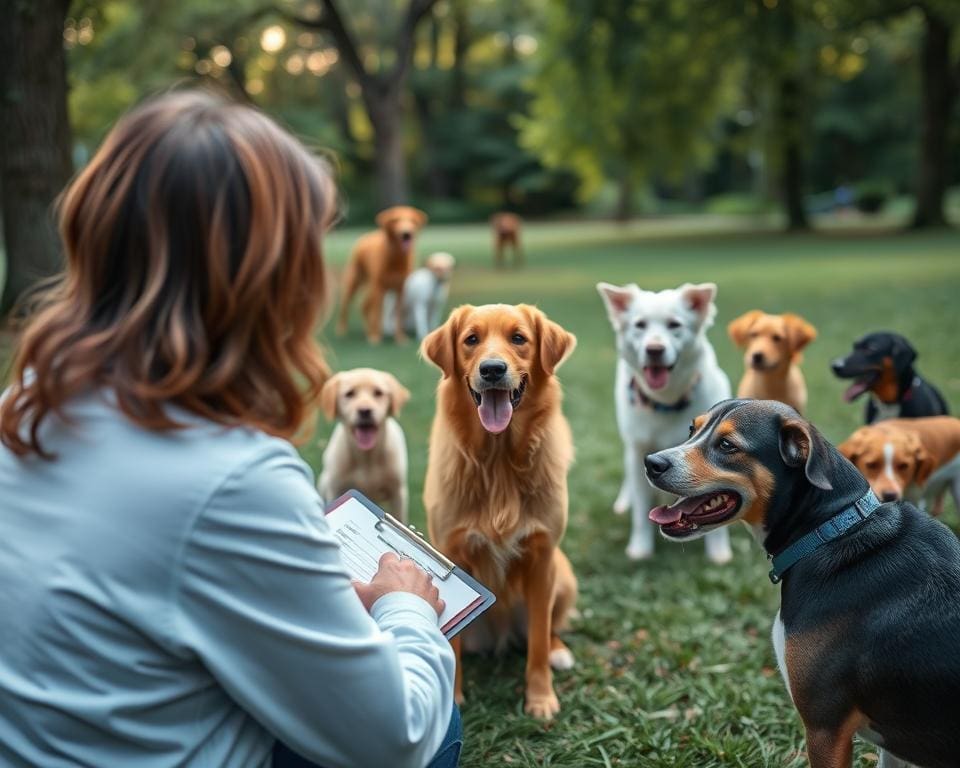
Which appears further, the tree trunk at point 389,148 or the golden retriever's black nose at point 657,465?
the tree trunk at point 389,148

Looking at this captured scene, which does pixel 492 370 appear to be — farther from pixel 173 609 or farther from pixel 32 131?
pixel 32 131

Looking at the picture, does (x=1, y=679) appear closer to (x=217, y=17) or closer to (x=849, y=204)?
(x=217, y=17)

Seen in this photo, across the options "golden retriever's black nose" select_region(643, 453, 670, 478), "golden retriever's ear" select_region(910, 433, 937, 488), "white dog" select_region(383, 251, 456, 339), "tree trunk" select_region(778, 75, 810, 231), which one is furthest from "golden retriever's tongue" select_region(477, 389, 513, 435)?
"tree trunk" select_region(778, 75, 810, 231)

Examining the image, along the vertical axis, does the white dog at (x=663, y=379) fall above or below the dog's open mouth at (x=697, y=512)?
below

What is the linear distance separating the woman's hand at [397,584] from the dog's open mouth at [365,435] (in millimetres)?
2918

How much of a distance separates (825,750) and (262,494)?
1883 millimetres

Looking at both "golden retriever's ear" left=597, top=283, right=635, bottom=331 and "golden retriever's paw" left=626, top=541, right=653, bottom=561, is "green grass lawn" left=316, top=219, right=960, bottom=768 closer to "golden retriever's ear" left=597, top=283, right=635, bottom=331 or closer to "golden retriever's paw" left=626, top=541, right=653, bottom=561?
"golden retriever's paw" left=626, top=541, right=653, bottom=561

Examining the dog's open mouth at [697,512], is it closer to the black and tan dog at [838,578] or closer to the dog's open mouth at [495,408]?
the black and tan dog at [838,578]

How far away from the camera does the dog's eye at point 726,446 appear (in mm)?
2771

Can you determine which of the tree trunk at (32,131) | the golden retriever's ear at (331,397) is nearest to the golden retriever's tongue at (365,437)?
the golden retriever's ear at (331,397)

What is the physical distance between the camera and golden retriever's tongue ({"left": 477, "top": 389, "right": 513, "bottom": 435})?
11.7 ft

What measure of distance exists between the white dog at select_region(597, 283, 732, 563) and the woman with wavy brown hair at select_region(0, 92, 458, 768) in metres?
3.66

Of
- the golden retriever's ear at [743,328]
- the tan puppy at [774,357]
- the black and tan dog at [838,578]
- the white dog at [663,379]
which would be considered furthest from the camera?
the golden retriever's ear at [743,328]

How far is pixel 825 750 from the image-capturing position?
2.51m
